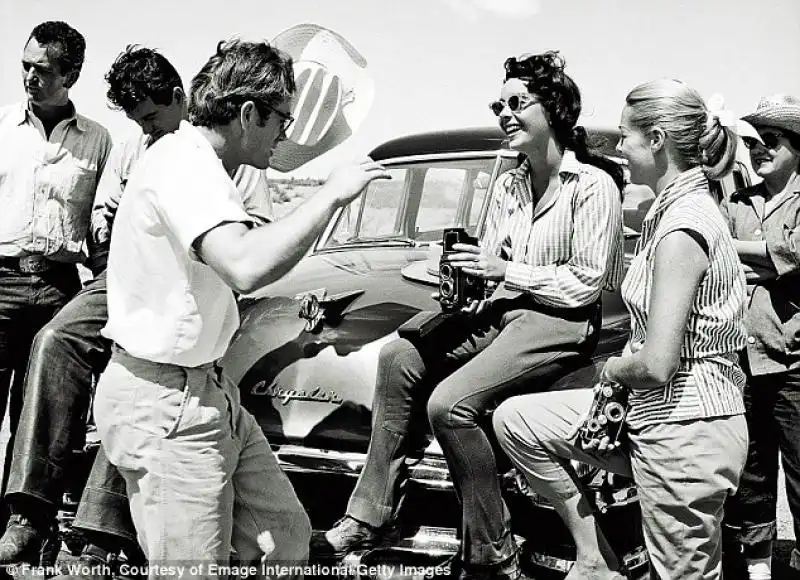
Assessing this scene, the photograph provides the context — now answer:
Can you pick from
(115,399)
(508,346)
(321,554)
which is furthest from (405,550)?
(115,399)

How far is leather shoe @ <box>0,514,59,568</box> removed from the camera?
3.78 metres

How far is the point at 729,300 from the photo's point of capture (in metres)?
3.00

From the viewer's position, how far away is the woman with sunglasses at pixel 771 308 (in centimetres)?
396

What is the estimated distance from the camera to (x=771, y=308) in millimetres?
4039

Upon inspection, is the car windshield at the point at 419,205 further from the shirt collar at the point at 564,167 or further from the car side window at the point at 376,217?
the shirt collar at the point at 564,167

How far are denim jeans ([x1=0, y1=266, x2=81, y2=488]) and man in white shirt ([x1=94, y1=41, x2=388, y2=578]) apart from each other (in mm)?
1855

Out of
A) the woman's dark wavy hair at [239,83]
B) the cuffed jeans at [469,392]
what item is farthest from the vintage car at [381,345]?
the woman's dark wavy hair at [239,83]

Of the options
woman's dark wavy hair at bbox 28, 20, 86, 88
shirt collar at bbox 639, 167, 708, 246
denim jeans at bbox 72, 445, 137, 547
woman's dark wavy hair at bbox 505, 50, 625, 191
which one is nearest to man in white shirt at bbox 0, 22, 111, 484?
woman's dark wavy hair at bbox 28, 20, 86, 88

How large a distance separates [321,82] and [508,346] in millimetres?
A: 1708

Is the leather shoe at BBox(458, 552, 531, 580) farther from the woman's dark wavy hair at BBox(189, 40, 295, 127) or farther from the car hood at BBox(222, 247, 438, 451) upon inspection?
the woman's dark wavy hair at BBox(189, 40, 295, 127)

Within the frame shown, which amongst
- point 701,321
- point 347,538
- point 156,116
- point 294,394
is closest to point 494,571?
point 347,538

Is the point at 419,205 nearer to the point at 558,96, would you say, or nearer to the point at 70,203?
the point at 558,96

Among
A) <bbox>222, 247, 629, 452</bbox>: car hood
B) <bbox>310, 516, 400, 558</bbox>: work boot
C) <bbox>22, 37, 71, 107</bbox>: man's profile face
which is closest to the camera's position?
<bbox>310, 516, 400, 558</bbox>: work boot

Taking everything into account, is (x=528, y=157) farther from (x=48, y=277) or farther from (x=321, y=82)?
(x=48, y=277)
